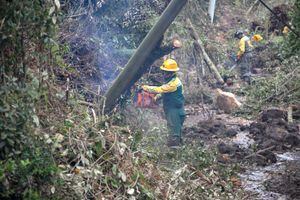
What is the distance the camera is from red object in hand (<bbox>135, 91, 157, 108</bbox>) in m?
10.4

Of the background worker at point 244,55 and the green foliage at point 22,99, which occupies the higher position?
the green foliage at point 22,99

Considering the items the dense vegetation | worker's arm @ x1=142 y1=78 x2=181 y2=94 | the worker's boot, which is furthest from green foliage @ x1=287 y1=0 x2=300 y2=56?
the dense vegetation

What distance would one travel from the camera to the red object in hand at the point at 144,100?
10.4m

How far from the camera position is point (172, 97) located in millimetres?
9305

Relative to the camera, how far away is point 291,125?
409 inches

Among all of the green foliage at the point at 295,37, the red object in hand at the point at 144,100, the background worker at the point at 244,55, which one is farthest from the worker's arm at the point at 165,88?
the background worker at the point at 244,55

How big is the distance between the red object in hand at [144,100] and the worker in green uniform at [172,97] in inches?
39.6

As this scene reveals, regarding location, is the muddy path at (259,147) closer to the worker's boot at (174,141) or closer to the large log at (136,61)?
the worker's boot at (174,141)

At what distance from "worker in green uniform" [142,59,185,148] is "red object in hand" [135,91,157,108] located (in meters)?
1.01

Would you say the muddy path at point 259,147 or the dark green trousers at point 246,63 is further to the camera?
the dark green trousers at point 246,63

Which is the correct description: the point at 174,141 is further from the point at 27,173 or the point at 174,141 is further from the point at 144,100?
the point at 27,173

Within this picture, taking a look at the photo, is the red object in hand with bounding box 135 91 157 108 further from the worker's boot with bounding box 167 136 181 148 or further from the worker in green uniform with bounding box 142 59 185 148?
the worker's boot with bounding box 167 136 181 148

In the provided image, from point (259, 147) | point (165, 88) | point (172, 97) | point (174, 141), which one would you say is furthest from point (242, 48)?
point (174, 141)

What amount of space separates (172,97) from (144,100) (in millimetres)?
1348
